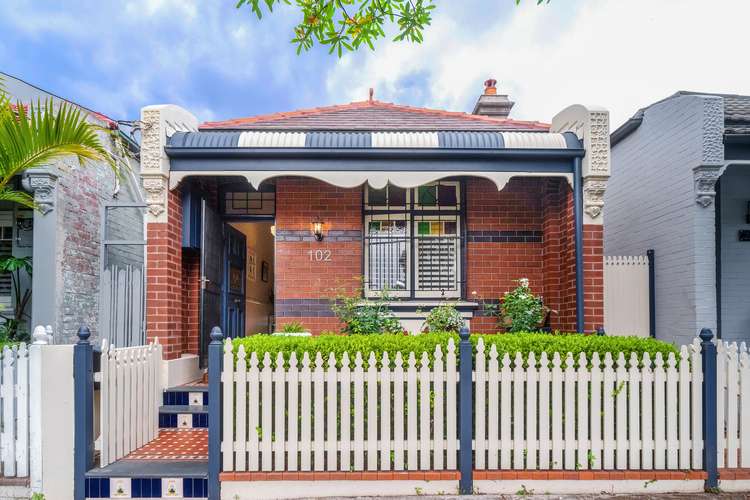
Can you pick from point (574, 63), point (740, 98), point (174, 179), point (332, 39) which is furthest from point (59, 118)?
point (574, 63)

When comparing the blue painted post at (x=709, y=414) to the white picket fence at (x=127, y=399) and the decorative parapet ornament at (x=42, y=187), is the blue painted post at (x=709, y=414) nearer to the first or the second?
the white picket fence at (x=127, y=399)

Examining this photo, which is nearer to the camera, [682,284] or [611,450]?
[611,450]

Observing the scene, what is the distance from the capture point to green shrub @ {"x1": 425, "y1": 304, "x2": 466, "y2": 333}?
6387 millimetres

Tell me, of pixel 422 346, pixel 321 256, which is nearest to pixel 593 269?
pixel 422 346

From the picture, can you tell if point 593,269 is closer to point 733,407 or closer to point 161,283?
point 733,407

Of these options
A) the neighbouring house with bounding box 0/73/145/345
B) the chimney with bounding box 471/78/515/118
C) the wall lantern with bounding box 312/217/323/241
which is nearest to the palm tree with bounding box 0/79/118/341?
the neighbouring house with bounding box 0/73/145/345

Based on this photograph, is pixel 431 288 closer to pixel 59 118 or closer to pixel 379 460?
pixel 379 460

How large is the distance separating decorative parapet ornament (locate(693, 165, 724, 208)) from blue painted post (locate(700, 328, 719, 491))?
3587 millimetres

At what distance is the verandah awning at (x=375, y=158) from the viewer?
5.89m

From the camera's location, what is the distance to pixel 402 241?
7.25 metres

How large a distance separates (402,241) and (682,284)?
4.10 m

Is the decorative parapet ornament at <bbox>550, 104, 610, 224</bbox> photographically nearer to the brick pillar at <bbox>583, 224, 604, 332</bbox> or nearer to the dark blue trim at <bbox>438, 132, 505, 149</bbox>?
the brick pillar at <bbox>583, 224, 604, 332</bbox>

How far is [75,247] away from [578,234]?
732 centimetres

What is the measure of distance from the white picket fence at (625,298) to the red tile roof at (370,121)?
96.2 inches
